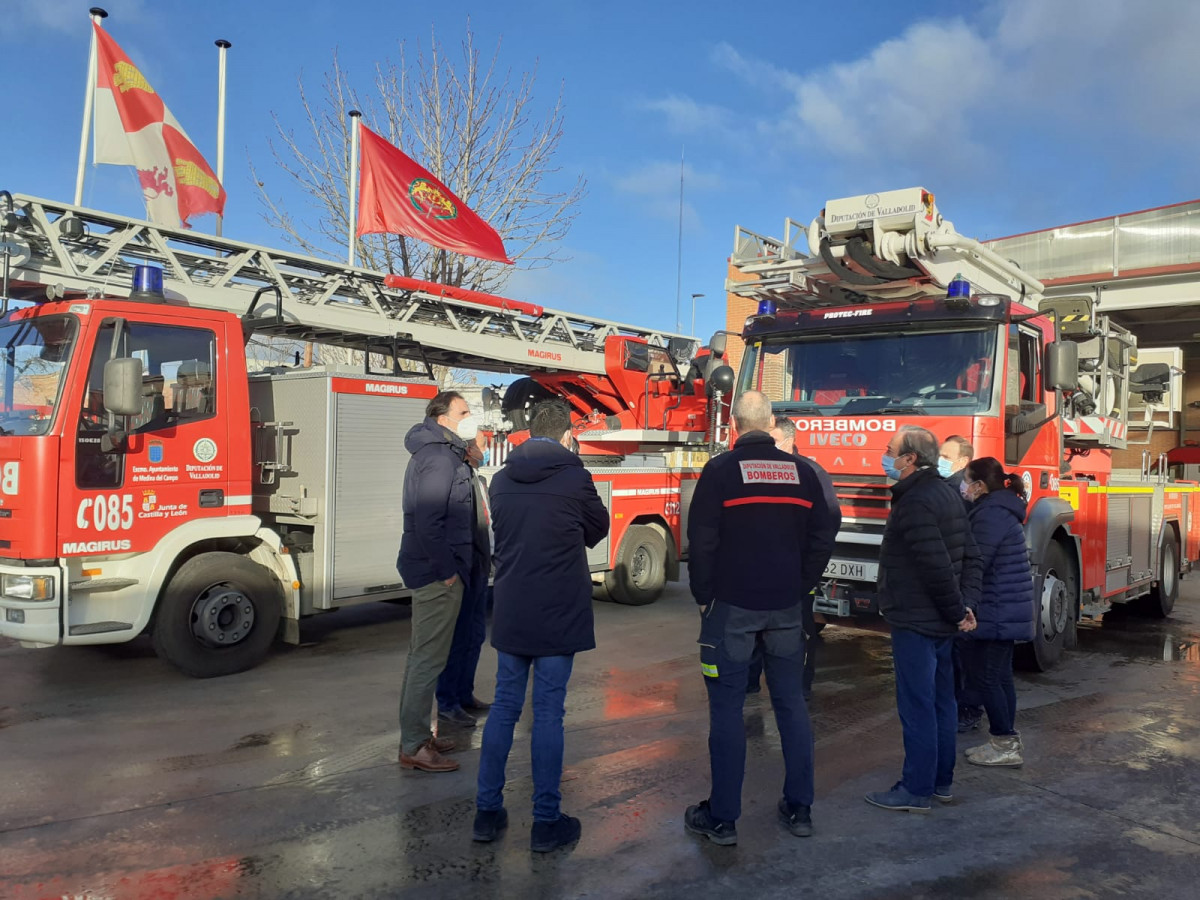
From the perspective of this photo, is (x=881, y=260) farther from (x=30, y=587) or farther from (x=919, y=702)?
(x=30, y=587)

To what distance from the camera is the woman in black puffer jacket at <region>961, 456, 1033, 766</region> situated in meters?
4.88

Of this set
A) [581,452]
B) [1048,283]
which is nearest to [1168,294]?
[1048,283]

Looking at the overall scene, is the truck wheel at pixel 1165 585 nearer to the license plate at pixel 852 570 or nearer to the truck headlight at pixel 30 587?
the license plate at pixel 852 570

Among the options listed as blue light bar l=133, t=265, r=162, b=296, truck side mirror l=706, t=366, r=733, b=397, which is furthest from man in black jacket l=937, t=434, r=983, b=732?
blue light bar l=133, t=265, r=162, b=296

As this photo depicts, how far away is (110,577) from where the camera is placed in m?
6.26

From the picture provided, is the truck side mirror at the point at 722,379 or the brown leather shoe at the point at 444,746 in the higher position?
the truck side mirror at the point at 722,379

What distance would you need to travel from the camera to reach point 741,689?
3.90m

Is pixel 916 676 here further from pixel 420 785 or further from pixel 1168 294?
pixel 1168 294

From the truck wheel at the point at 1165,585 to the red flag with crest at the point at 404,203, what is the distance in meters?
8.70

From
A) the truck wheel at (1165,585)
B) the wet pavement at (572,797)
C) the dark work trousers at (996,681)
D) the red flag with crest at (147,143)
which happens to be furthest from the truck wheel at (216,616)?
the truck wheel at (1165,585)

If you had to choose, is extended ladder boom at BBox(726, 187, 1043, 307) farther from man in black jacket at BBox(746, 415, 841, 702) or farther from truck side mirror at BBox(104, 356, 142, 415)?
truck side mirror at BBox(104, 356, 142, 415)

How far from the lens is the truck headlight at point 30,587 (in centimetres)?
589

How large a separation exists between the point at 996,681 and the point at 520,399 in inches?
274

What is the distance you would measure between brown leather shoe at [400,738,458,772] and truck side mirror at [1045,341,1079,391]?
539cm
